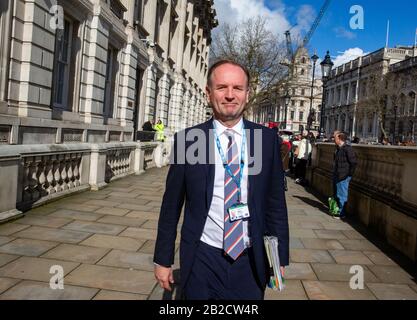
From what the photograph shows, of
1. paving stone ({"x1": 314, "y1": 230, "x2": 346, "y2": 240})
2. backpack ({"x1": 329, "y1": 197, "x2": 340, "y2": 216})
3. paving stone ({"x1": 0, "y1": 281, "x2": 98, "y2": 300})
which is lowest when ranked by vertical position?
paving stone ({"x1": 0, "y1": 281, "x2": 98, "y2": 300})

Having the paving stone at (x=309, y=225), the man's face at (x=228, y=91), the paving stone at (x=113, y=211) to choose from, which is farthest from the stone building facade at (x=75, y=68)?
Result: the man's face at (x=228, y=91)

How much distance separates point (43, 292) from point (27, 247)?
1.42m

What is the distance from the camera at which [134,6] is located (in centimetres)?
1486

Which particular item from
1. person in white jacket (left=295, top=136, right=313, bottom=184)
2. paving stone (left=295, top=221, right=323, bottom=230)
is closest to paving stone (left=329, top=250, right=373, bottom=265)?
paving stone (left=295, top=221, right=323, bottom=230)

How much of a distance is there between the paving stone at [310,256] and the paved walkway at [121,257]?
0.01 m

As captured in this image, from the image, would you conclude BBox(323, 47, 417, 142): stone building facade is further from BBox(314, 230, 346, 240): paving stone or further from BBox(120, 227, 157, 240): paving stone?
BBox(120, 227, 157, 240): paving stone

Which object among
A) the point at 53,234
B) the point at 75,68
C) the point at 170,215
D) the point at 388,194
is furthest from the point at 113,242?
the point at 75,68

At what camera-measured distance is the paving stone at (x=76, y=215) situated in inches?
254

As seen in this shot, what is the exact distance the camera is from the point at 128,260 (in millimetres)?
4648

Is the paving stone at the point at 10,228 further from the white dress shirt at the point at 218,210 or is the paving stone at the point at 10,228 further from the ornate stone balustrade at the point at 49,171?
the white dress shirt at the point at 218,210

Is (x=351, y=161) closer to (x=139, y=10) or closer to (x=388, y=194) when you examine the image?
(x=388, y=194)

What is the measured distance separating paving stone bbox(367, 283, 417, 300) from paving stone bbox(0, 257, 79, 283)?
323 cm

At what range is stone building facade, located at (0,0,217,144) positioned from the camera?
7.43 meters

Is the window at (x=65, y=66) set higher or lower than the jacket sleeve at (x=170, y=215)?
higher
